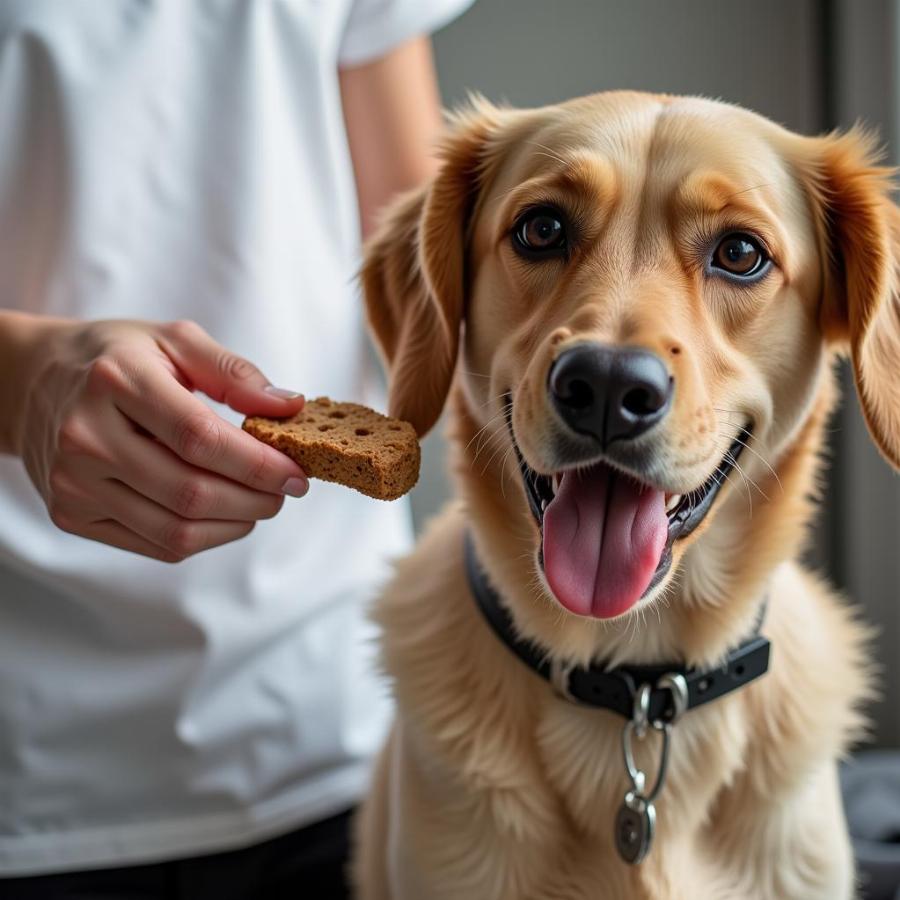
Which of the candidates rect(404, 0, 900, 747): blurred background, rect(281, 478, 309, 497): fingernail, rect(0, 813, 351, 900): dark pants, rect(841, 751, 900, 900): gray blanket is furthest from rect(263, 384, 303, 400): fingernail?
rect(404, 0, 900, 747): blurred background

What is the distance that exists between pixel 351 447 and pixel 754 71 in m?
1.60

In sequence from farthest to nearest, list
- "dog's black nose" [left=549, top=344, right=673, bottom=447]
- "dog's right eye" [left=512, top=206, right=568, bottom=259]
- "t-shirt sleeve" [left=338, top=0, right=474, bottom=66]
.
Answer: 1. "t-shirt sleeve" [left=338, top=0, right=474, bottom=66]
2. "dog's right eye" [left=512, top=206, right=568, bottom=259]
3. "dog's black nose" [left=549, top=344, right=673, bottom=447]

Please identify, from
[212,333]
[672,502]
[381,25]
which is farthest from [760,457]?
[381,25]

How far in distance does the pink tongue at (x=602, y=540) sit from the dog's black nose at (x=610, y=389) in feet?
0.30

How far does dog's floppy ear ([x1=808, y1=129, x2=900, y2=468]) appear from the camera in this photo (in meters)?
1.09

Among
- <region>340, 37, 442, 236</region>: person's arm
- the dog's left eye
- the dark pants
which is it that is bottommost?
the dark pants

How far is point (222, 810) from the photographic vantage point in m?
1.42

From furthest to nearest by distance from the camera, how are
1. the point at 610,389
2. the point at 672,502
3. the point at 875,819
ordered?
the point at 875,819 → the point at 672,502 → the point at 610,389

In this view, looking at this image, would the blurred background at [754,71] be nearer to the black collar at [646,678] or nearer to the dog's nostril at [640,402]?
the black collar at [646,678]

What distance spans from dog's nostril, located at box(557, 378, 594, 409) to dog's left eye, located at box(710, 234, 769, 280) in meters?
0.26

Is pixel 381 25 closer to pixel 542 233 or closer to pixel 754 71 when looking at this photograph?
pixel 542 233

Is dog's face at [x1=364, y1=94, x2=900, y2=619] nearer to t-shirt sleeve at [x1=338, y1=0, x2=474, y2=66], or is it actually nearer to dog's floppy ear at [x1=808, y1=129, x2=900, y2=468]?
dog's floppy ear at [x1=808, y1=129, x2=900, y2=468]

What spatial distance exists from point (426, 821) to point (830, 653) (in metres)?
0.53

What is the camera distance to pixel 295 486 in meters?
1.04
